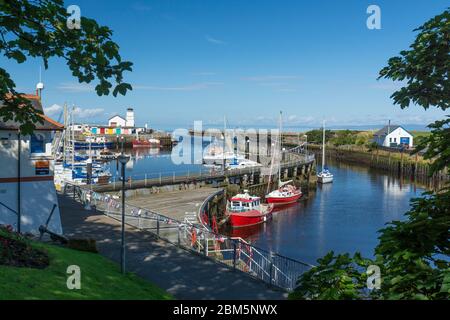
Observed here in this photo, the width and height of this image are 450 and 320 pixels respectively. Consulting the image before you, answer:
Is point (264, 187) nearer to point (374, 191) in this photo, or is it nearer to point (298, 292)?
point (374, 191)

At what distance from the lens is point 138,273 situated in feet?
48.4

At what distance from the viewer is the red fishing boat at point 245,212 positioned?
43.4 metres

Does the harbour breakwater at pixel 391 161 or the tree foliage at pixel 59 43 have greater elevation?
the tree foliage at pixel 59 43

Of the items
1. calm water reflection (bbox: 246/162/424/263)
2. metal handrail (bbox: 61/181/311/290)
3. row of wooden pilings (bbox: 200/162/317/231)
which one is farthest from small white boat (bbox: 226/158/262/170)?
metal handrail (bbox: 61/181/311/290)

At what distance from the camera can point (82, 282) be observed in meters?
10.9

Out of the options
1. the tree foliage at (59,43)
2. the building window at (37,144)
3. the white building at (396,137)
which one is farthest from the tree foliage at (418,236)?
the white building at (396,137)

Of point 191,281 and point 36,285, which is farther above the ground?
point 36,285

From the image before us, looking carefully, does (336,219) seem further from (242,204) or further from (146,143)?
(146,143)

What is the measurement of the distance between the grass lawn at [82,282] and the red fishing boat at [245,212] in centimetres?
2863

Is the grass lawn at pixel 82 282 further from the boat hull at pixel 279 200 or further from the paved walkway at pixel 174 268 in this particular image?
the boat hull at pixel 279 200

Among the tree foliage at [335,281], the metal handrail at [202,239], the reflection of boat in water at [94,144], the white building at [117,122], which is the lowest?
the metal handrail at [202,239]

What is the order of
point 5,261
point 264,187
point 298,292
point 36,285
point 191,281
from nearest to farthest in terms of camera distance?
point 298,292 → point 36,285 → point 5,261 → point 191,281 → point 264,187
